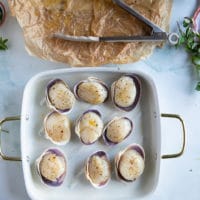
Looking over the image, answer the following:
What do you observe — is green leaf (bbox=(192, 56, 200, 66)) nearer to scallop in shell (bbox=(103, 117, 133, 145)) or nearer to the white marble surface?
the white marble surface

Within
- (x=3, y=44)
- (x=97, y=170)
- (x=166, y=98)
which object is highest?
(x=3, y=44)

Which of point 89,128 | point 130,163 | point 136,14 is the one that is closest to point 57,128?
point 89,128

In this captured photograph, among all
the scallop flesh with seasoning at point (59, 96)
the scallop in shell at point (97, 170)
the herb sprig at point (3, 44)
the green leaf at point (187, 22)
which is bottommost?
the scallop in shell at point (97, 170)

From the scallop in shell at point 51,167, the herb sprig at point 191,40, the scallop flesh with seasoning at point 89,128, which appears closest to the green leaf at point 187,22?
the herb sprig at point 191,40

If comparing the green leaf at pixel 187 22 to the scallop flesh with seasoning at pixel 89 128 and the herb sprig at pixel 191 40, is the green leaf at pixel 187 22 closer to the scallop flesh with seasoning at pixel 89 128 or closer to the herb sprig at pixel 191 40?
the herb sprig at pixel 191 40

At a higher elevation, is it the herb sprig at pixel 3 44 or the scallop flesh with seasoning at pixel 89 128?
the herb sprig at pixel 3 44

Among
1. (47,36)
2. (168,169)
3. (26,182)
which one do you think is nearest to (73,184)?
(26,182)

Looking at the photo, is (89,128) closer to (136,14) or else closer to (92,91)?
(92,91)

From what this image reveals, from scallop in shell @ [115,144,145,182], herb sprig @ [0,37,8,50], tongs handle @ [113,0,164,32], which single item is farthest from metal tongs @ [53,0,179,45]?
scallop in shell @ [115,144,145,182]
